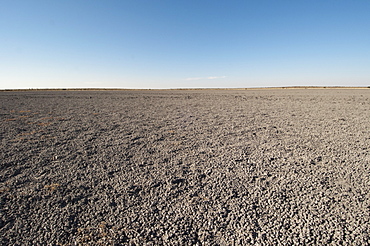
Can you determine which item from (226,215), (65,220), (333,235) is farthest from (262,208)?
(65,220)

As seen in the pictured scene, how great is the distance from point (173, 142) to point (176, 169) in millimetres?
1618

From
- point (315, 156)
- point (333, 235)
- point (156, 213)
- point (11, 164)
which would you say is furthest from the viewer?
point (315, 156)

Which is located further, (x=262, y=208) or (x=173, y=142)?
(x=173, y=142)

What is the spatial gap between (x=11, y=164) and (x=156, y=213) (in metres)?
3.27

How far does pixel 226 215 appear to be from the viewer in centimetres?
202

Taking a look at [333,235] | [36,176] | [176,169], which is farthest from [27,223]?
[333,235]

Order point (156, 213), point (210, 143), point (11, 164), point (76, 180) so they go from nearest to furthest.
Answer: point (156, 213), point (76, 180), point (11, 164), point (210, 143)

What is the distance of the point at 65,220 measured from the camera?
6.44 ft

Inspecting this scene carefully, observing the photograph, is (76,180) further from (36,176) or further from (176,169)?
(176,169)

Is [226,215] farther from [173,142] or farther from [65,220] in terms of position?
[173,142]

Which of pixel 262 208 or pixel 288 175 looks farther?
pixel 288 175

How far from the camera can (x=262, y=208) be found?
2.12m

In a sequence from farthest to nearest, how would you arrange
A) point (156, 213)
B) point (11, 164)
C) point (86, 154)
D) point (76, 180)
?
point (86, 154) → point (11, 164) → point (76, 180) → point (156, 213)

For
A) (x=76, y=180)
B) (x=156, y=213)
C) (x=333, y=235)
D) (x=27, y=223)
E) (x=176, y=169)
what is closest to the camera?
(x=333, y=235)
